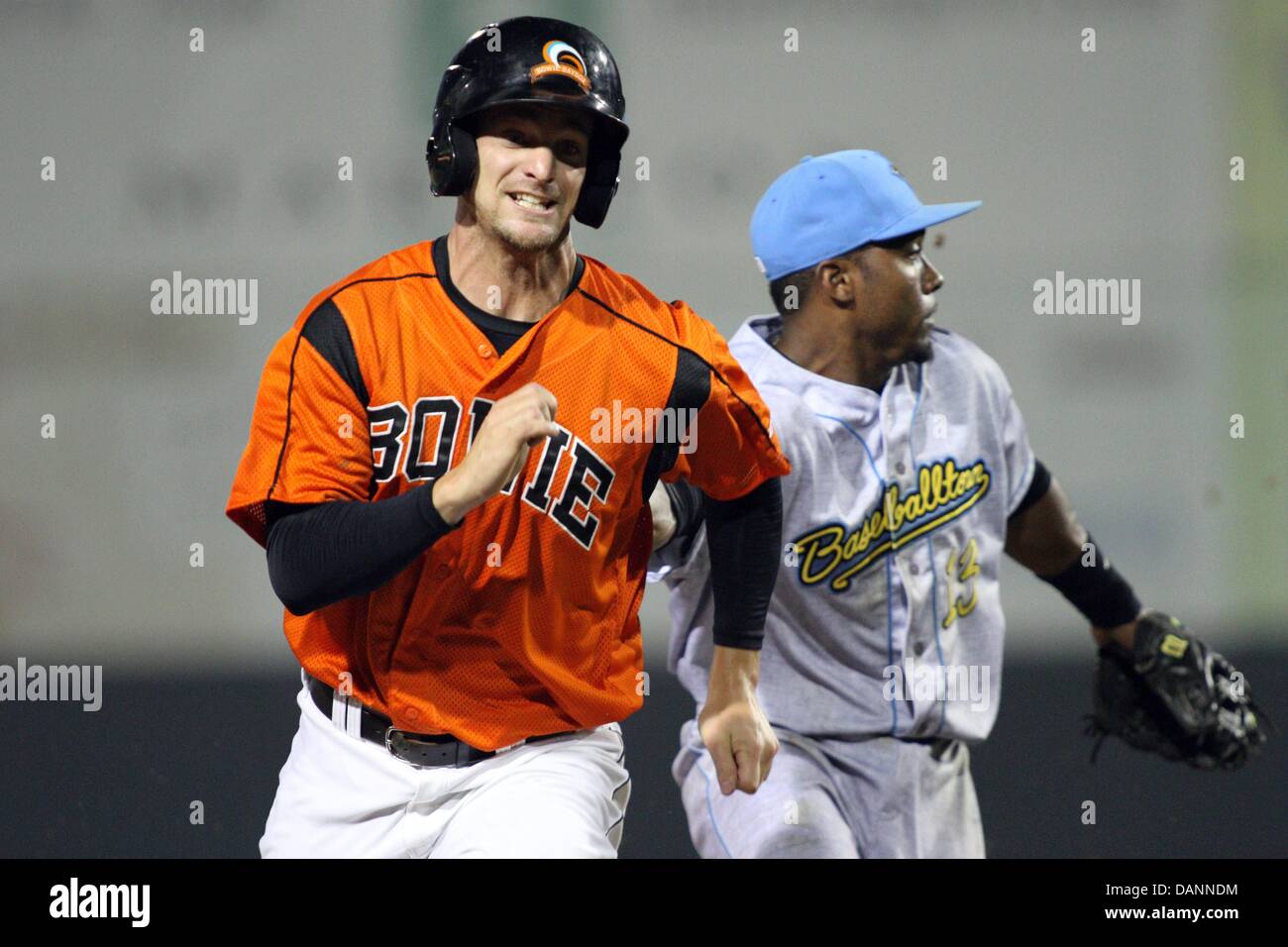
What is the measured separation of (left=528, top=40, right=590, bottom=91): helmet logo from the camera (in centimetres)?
236

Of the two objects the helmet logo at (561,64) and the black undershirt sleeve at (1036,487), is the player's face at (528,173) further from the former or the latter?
the black undershirt sleeve at (1036,487)

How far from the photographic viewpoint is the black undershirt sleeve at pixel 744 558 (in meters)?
2.67

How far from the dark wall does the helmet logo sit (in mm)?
1728

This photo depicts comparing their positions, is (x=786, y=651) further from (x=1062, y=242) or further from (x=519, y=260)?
(x=1062, y=242)

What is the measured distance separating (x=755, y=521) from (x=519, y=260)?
0.57 metres

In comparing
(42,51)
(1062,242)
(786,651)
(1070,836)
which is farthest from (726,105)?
(1070,836)

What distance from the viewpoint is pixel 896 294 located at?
315 centimetres

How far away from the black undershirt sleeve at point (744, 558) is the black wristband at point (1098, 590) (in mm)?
943

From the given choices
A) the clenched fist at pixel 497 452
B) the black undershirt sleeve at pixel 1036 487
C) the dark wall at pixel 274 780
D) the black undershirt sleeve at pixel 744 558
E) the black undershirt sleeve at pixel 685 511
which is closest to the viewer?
the clenched fist at pixel 497 452

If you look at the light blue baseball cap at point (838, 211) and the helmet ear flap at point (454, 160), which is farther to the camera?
the light blue baseball cap at point (838, 211)

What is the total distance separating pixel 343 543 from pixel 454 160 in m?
0.57

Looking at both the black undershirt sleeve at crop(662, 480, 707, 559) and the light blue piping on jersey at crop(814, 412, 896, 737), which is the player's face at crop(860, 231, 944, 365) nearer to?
the light blue piping on jersey at crop(814, 412, 896, 737)

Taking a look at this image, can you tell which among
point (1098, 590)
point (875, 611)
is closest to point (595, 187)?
point (875, 611)

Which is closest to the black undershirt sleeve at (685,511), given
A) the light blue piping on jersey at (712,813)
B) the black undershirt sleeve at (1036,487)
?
the light blue piping on jersey at (712,813)
